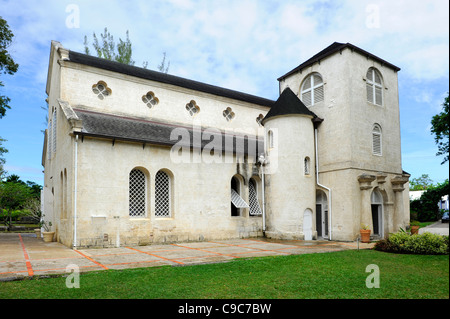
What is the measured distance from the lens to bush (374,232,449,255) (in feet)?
41.8

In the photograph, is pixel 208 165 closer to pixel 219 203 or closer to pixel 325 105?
pixel 219 203

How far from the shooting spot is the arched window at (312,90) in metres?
20.7

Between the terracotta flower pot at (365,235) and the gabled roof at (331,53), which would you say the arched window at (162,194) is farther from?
the gabled roof at (331,53)

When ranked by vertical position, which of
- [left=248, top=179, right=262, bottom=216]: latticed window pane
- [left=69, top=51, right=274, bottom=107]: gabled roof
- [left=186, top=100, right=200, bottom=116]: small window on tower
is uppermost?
[left=69, top=51, right=274, bottom=107]: gabled roof

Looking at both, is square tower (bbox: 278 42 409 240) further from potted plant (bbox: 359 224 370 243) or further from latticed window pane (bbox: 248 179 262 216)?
latticed window pane (bbox: 248 179 262 216)

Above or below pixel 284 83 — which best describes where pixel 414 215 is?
below

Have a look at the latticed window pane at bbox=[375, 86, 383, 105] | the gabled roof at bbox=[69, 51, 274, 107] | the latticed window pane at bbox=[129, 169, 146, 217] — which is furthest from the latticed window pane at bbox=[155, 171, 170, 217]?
the latticed window pane at bbox=[375, 86, 383, 105]

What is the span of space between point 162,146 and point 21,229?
22.1 m

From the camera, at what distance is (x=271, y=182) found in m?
19.4

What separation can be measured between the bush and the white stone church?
4.50 meters

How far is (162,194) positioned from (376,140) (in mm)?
12874

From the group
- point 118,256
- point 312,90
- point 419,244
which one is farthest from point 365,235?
point 118,256

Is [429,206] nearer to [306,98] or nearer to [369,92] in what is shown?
[369,92]
